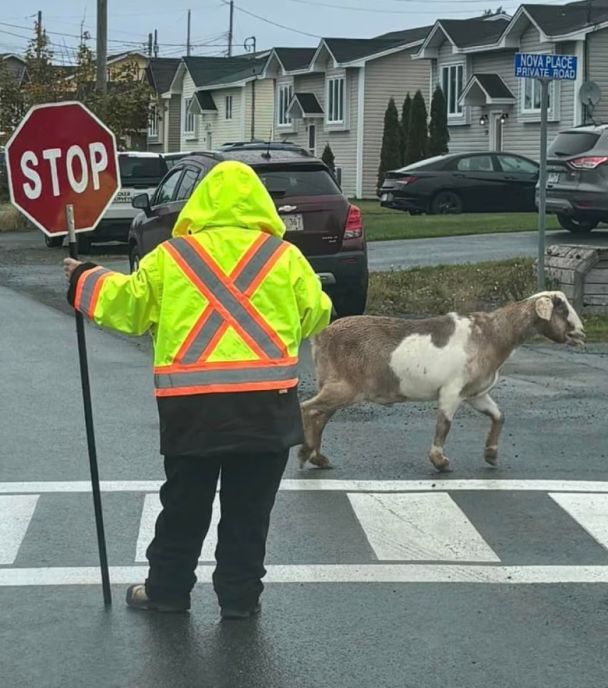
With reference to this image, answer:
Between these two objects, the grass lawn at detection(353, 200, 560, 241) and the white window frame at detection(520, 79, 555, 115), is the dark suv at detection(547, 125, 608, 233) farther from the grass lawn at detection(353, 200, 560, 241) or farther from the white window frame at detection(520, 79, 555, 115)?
the white window frame at detection(520, 79, 555, 115)

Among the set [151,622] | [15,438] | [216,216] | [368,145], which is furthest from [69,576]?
[368,145]

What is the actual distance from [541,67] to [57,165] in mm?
9569

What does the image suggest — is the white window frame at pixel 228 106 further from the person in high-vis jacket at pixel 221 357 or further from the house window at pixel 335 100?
the person in high-vis jacket at pixel 221 357

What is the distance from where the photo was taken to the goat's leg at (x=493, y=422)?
29.7 feet

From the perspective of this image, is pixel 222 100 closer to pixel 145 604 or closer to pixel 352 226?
pixel 352 226

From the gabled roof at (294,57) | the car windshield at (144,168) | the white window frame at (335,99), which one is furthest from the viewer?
the gabled roof at (294,57)

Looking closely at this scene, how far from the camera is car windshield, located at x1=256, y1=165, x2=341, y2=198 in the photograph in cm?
1544

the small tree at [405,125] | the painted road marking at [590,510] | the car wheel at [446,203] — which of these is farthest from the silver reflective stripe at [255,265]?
the small tree at [405,125]

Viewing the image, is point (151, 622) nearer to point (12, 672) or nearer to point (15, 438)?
point (12, 672)

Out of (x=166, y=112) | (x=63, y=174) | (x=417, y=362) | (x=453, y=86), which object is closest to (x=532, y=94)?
(x=453, y=86)

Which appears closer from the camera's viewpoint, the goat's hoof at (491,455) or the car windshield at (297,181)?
the goat's hoof at (491,455)

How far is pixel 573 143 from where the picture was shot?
24.9 meters

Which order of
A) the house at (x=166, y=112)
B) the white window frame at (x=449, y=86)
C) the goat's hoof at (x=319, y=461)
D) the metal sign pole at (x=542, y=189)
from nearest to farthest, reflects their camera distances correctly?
1. the goat's hoof at (x=319, y=461)
2. the metal sign pole at (x=542, y=189)
3. the white window frame at (x=449, y=86)
4. the house at (x=166, y=112)

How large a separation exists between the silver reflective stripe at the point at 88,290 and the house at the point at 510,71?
3353 centimetres
